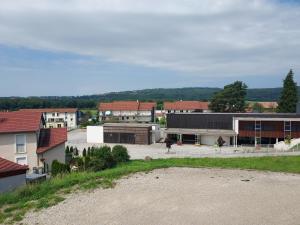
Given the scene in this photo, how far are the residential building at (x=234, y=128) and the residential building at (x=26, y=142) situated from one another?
24.9 meters

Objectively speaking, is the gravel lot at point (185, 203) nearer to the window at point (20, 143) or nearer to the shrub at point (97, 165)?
the shrub at point (97, 165)

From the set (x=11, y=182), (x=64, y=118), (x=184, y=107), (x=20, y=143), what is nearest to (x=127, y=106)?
(x=184, y=107)

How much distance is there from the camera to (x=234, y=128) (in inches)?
1941

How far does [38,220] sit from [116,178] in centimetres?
664

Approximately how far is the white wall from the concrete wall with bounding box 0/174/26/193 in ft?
121

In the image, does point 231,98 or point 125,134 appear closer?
point 125,134

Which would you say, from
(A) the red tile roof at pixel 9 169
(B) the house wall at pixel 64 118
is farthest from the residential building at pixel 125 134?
(B) the house wall at pixel 64 118

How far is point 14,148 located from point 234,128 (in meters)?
30.9

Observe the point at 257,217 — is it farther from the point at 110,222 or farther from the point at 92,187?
the point at 92,187

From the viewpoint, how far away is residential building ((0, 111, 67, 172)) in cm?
2752

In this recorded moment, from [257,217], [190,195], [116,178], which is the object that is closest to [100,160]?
[116,178]

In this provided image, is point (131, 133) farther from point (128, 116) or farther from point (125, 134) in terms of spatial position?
point (128, 116)

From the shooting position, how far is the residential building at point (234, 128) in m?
46.2

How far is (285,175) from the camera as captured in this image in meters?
19.9
